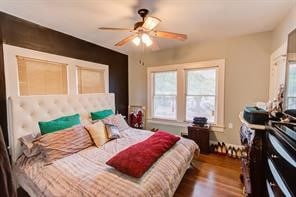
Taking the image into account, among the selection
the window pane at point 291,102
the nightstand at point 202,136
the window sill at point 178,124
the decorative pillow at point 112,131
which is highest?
the window pane at point 291,102

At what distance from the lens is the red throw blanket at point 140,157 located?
1.78 metres

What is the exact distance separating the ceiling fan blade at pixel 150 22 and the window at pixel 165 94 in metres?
2.24

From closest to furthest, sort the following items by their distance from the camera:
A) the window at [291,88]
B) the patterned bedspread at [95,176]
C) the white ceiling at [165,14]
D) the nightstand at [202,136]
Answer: the patterned bedspread at [95,176] < the window at [291,88] < the white ceiling at [165,14] < the nightstand at [202,136]

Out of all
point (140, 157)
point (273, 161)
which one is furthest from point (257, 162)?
point (140, 157)

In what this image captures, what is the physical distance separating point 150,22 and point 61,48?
197 centimetres

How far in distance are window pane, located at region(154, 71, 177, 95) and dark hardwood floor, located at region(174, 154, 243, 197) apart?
1.87 m

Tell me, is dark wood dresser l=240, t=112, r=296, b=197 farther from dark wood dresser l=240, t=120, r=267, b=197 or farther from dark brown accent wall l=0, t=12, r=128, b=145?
dark brown accent wall l=0, t=12, r=128, b=145

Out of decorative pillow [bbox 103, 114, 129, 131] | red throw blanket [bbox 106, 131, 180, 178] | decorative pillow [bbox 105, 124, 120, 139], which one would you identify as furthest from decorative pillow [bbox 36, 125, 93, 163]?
red throw blanket [bbox 106, 131, 180, 178]

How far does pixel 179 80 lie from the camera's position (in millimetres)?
4113

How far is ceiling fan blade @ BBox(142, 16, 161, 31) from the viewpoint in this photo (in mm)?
1902

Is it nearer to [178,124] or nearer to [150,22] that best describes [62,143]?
[150,22]

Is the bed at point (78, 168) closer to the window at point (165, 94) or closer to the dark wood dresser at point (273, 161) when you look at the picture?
the dark wood dresser at point (273, 161)

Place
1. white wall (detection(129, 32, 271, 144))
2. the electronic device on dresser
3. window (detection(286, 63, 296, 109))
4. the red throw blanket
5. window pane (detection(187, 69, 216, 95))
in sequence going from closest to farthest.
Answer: the electronic device on dresser, window (detection(286, 63, 296, 109)), the red throw blanket, white wall (detection(129, 32, 271, 144)), window pane (detection(187, 69, 216, 95))

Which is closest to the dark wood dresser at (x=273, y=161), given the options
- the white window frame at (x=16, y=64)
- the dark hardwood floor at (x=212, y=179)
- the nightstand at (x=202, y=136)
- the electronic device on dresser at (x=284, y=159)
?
the electronic device on dresser at (x=284, y=159)
